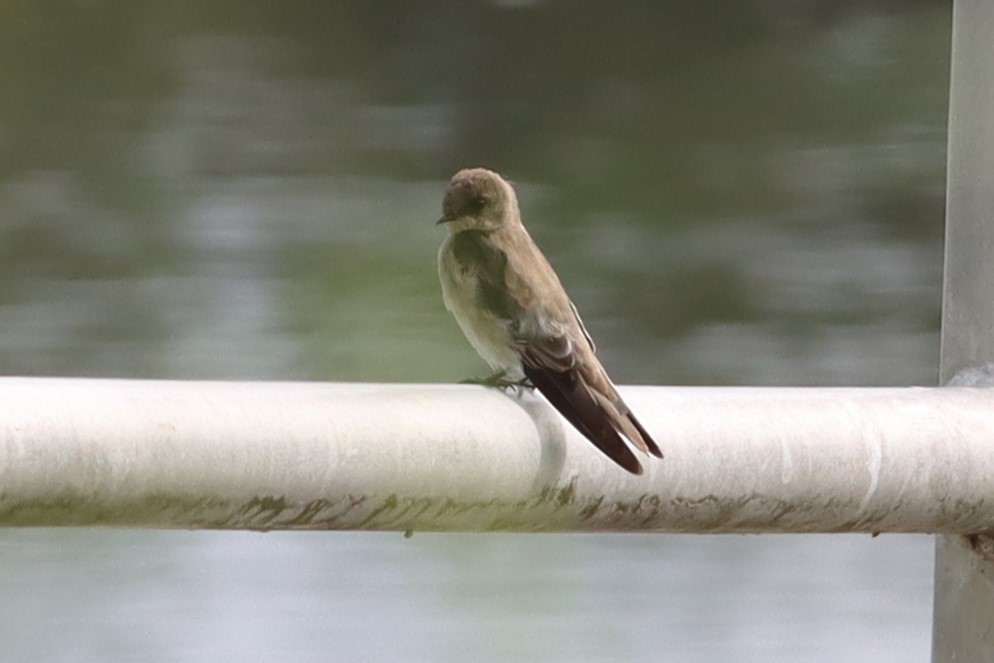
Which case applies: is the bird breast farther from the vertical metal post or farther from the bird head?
the vertical metal post

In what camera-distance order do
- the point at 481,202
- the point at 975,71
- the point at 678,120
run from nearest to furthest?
the point at 975,71 < the point at 481,202 < the point at 678,120

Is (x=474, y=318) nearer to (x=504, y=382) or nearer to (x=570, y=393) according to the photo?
(x=504, y=382)

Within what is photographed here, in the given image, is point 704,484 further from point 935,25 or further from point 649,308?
point 935,25

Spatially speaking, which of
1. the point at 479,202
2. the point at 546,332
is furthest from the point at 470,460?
the point at 479,202

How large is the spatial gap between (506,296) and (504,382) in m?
0.11

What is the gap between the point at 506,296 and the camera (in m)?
1.52

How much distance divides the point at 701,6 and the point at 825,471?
814 mm

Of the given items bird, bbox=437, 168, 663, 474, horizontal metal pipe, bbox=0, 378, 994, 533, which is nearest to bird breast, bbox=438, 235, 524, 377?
bird, bbox=437, 168, 663, 474

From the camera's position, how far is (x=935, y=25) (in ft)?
5.72

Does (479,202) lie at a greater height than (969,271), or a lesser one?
greater

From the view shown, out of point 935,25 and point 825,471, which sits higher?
point 935,25

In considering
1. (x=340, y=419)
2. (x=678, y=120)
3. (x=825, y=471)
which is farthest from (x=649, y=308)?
(x=340, y=419)

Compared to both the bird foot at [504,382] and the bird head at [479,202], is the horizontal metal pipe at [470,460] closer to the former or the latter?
the bird foot at [504,382]

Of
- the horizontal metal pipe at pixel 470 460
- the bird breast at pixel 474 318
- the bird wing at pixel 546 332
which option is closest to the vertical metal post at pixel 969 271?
the horizontal metal pipe at pixel 470 460
